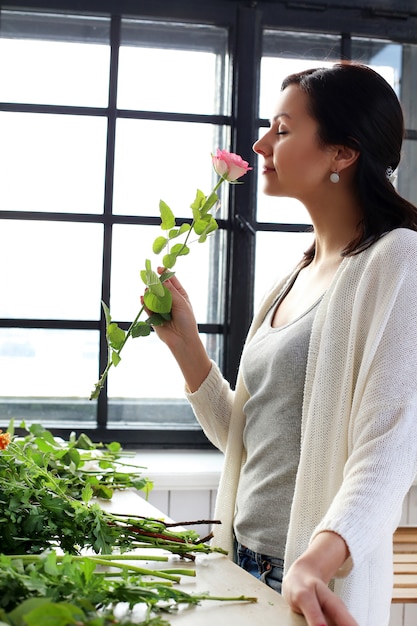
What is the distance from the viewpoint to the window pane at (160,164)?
109 inches

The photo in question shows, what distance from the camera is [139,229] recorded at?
2779mm

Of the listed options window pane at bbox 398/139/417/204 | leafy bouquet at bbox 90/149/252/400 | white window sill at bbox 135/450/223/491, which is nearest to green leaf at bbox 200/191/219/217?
leafy bouquet at bbox 90/149/252/400

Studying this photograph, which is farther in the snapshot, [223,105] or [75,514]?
[223,105]

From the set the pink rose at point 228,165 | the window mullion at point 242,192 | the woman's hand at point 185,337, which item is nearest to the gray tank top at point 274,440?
the woman's hand at point 185,337

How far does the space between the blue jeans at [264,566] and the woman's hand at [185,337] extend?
41 cm

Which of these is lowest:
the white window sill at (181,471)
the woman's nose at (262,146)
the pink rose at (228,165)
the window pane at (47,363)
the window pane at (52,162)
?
the white window sill at (181,471)

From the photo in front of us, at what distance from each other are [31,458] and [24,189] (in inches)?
59.2

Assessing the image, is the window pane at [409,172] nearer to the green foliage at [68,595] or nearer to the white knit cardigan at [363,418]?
the white knit cardigan at [363,418]

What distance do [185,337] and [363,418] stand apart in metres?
0.60

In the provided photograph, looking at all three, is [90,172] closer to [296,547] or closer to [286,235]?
[286,235]

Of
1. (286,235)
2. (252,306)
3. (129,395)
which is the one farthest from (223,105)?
(129,395)

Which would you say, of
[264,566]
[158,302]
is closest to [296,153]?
[158,302]

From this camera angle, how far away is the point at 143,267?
9.15ft

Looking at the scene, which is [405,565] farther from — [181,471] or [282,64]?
[282,64]
